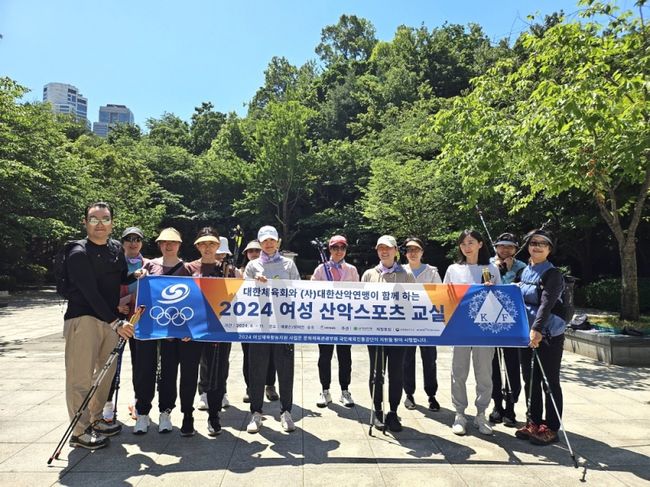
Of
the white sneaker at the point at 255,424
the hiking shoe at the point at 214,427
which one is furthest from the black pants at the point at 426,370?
the hiking shoe at the point at 214,427

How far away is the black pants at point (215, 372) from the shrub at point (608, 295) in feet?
48.8

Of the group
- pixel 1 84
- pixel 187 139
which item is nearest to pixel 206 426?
pixel 1 84

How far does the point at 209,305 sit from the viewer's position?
435 centimetres

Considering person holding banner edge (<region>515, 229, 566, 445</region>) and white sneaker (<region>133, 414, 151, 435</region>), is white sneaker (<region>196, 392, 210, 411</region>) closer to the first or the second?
white sneaker (<region>133, 414, 151, 435</region>)

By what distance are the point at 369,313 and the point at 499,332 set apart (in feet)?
4.12

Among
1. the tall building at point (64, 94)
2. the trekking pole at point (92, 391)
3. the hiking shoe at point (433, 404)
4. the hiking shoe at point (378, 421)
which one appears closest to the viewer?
the trekking pole at point (92, 391)

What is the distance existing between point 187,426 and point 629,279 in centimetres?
910

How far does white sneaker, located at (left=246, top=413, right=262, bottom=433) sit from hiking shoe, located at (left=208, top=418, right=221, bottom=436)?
0.28 m

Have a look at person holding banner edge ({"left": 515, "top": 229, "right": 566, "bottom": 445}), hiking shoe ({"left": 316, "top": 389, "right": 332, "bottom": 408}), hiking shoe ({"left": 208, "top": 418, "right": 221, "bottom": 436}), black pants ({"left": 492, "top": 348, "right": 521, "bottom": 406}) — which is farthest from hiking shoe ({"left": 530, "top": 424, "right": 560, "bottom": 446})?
hiking shoe ({"left": 208, "top": 418, "right": 221, "bottom": 436})

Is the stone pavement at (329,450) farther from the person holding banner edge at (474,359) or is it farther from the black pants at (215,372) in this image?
the black pants at (215,372)

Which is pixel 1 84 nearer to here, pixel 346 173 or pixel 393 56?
pixel 346 173

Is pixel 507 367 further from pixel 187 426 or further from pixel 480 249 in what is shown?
pixel 187 426

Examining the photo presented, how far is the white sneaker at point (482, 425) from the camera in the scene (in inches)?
169

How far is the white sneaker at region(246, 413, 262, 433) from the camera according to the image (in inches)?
168
